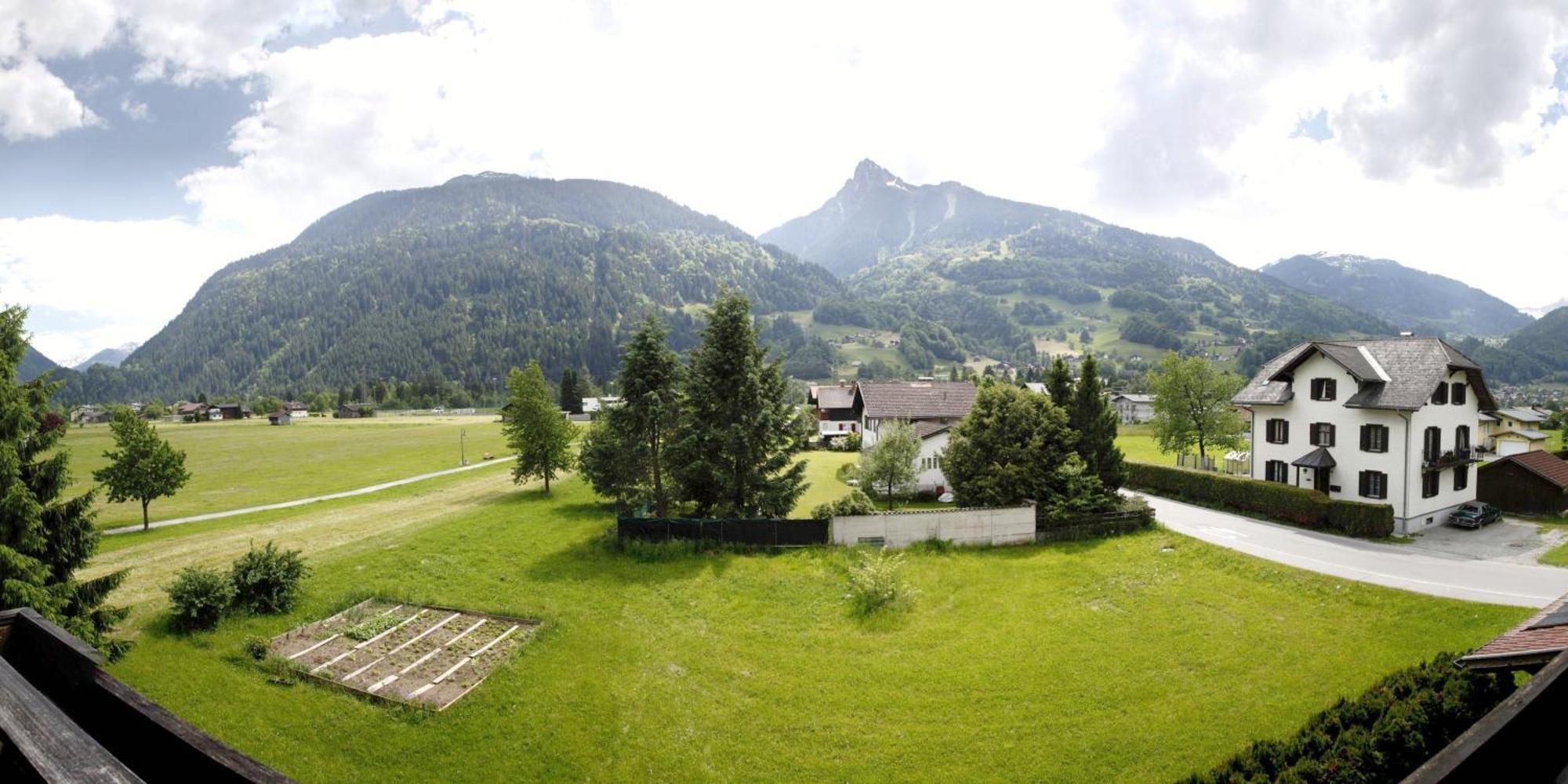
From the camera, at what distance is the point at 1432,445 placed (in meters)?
34.7

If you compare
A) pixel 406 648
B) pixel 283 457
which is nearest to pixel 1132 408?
pixel 283 457

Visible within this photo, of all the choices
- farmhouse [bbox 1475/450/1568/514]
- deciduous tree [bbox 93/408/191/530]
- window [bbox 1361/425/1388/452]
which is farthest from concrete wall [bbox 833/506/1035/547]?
deciduous tree [bbox 93/408/191/530]

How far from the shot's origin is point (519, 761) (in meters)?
16.2

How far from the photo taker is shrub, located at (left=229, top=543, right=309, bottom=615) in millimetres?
24578

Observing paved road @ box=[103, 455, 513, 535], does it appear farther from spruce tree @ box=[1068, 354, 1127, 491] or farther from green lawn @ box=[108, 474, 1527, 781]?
spruce tree @ box=[1068, 354, 1127, 491]

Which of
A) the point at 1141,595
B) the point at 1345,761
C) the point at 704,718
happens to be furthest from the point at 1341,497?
the point at 704,718

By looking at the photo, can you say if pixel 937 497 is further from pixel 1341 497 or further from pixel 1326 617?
pixel 1326 617

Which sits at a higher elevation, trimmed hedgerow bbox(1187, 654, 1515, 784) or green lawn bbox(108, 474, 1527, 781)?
trimmed hedgerow bbox(1187, 654, 1515, 784)

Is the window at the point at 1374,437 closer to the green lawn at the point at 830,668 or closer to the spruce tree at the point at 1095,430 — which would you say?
the spruce tree at the point at 1095,430

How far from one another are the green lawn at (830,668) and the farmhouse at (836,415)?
51.7 meters

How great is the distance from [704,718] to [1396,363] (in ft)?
132

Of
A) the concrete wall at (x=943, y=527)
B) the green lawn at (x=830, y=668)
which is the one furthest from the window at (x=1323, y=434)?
the concrete wall at (x=943, y=527)

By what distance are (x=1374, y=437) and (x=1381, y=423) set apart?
845mm

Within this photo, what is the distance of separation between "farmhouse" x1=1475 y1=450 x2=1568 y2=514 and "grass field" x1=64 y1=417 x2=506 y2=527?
71842mm
